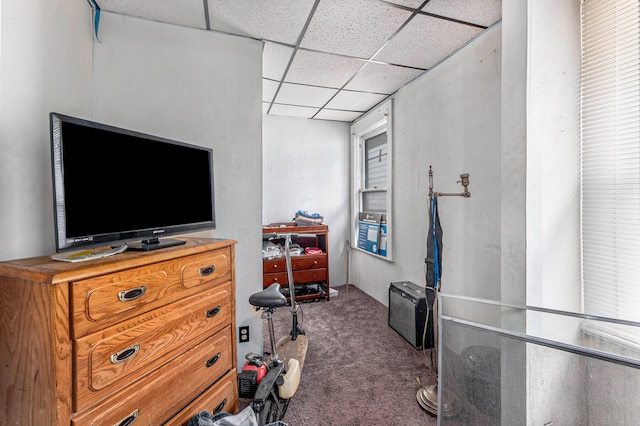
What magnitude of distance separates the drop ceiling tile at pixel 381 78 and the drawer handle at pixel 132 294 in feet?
8.15

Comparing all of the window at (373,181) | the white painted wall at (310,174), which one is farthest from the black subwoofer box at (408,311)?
the white painted wall at (310,174)

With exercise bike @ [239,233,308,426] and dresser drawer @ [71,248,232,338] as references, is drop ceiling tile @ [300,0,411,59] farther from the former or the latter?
exercise bike @ [239,233,308,426]

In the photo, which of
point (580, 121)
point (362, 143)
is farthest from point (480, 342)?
point (362, 143)

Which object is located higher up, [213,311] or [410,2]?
[410,2]

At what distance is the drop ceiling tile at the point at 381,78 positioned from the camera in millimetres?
2572

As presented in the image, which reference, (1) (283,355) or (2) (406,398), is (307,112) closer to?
(1) (283,355)

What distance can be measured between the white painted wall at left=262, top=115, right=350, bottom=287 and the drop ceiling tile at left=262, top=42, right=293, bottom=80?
48.4 inches

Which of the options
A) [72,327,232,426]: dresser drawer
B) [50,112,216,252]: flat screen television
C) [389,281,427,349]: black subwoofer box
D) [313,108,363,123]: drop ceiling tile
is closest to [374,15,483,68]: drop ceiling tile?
[313,108,363,123]: drop ceiling tile

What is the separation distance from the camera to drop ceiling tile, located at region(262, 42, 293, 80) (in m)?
2.23

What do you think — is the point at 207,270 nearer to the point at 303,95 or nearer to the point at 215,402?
the point at 215,402

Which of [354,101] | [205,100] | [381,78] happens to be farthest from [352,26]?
[354,101]

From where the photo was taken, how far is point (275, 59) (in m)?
2.40

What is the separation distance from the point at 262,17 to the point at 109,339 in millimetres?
2030

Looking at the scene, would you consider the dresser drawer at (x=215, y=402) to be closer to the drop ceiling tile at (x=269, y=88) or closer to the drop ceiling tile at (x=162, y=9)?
the drop ceiling tile at (x=162, y=9)
